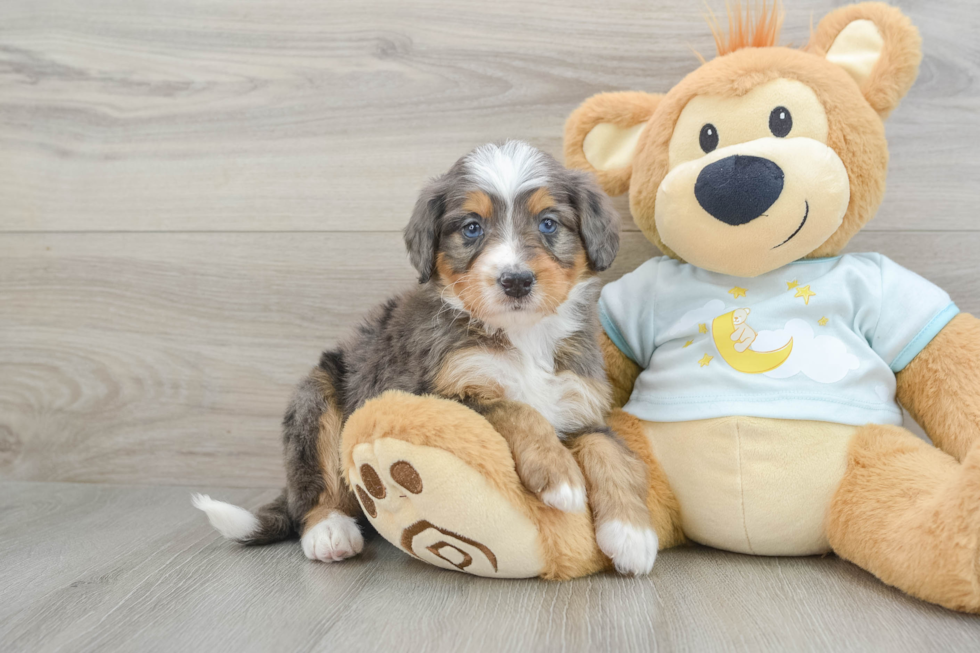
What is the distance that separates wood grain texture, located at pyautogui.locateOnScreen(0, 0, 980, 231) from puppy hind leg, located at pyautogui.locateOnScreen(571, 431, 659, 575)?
1.13 meters

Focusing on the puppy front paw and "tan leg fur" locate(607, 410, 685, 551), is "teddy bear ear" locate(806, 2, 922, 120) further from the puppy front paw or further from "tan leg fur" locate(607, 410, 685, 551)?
the puppy front paw

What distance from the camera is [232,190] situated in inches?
97.5

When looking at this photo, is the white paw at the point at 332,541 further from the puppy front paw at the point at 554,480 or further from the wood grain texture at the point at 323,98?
the wood grain texture at the point at 323,98

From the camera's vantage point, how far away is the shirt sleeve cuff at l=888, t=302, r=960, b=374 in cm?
172

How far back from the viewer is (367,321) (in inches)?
80.2

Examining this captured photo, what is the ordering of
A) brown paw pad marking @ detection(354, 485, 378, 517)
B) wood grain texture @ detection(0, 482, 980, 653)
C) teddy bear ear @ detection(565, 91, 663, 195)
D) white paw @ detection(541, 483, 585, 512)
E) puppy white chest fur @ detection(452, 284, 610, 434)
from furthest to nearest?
1. teddy bear ear @ detection(565, 91, 663, 195)
2. puppy white chest fur @ detection(452, 284, 610, 434)
3. brown paw pad marking @ detection(354, 485, 378, 517)
4. white paw @ detection(541, 483, 585, 512)
5. wood grain texture @ detection(0, 482, 980, 653)

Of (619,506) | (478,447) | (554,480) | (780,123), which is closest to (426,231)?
(478,447)

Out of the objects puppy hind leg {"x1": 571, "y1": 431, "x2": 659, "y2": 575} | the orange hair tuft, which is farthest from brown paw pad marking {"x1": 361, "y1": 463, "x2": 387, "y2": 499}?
the orange hair tuft

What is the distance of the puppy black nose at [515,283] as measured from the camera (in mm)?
1539

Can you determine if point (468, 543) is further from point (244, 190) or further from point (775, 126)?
point (244, 190)

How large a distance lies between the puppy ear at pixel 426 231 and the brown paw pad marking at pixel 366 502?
0.54 meters

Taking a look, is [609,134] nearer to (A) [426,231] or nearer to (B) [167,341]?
(A) [426,231]

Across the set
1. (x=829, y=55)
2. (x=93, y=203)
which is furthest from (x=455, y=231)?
(x=93, y=203)

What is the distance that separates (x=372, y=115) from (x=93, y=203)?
109 centimetres
